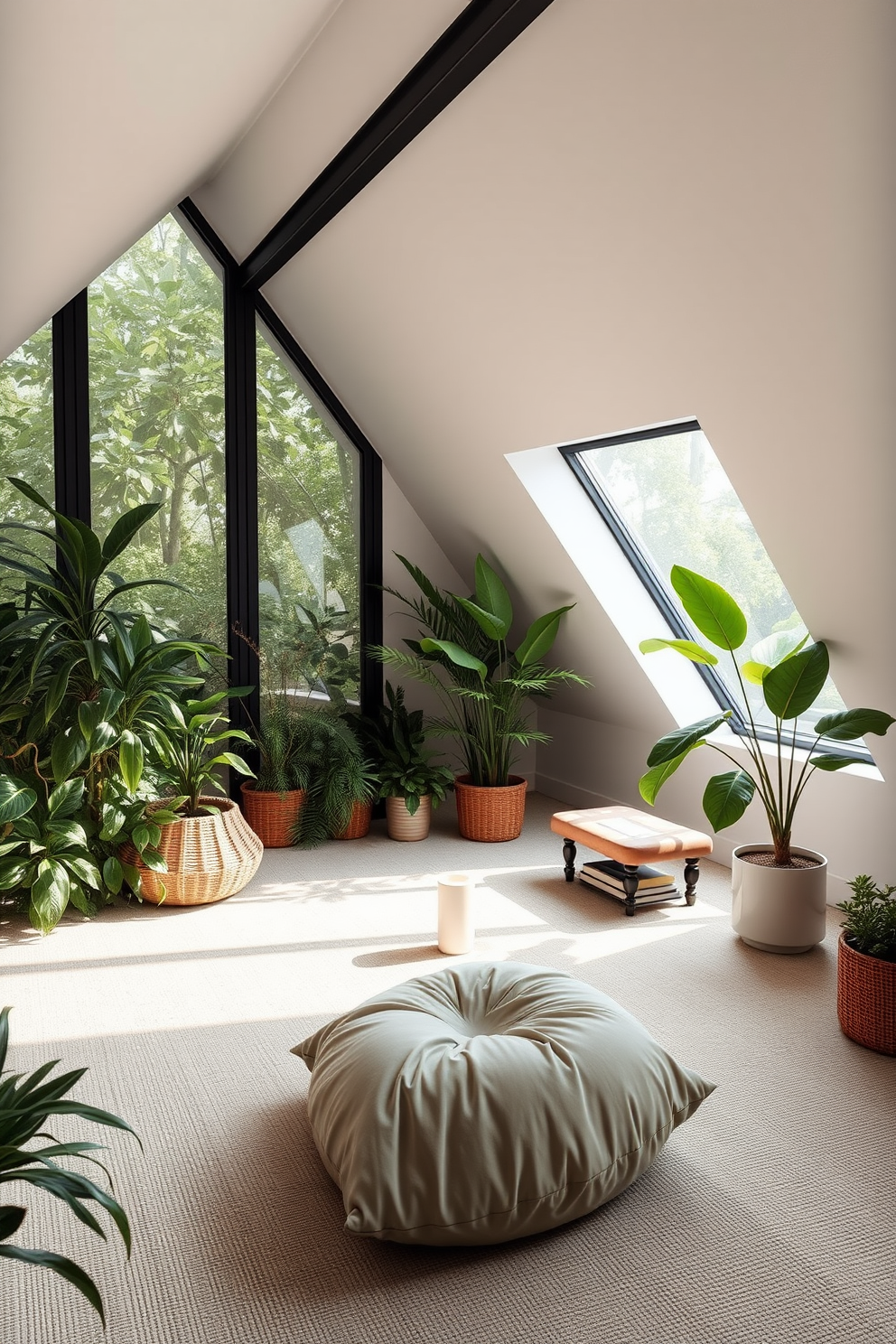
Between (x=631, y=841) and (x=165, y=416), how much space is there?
9.66 ft

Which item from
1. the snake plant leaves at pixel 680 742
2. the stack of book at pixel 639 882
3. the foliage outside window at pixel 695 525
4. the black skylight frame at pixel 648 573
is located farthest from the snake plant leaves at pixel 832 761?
the black skylight frame at pixel 648 573

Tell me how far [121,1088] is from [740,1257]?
60.1 inches

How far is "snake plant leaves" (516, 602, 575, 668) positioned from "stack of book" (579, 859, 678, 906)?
3.74ft

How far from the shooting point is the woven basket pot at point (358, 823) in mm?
5094

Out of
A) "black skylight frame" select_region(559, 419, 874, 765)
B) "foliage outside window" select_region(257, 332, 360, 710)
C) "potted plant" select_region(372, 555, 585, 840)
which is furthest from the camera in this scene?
"foliage outside window" select_region(257, 332, 360, 710)

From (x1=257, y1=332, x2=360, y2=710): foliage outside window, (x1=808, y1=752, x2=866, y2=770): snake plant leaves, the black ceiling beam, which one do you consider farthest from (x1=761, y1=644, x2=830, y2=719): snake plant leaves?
(x1=257, y1=332, x2=360, y2=710): foliage outside window

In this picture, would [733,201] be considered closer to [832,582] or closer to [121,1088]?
[832,582]

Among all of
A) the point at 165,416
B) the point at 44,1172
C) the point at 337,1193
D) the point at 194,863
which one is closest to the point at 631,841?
the point at 194,863

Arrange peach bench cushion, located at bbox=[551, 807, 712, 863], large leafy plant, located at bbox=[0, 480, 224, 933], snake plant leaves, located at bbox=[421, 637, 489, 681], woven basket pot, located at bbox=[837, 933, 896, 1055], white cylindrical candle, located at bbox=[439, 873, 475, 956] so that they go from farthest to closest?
snake plant leaves, located at bbox=[421, 637, 489, 681] → peach bench cushion, located at bbox=[551, 807, 712, 863] → large leafy plant, located at bbox=[0, 480, 224, 933] → white cylindrical candle, located at bbox=[439, 873, 475, 956] → woven basket pot, located at bbox=[837, 933, 896, 1055]

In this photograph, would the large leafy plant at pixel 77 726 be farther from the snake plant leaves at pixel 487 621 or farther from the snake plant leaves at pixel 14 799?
the snake plant leaves at pixel 487 621

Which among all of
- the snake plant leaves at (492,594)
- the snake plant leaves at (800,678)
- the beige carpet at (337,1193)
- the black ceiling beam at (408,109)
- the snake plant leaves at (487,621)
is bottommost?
the beige carpet at (337,1193)

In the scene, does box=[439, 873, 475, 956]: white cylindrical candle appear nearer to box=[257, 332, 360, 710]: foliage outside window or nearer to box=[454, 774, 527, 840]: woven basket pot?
box=[454, 774, 527, 840]: woven basket pot

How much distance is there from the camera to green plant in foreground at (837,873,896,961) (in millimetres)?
2846

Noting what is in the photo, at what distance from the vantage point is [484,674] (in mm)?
5055
